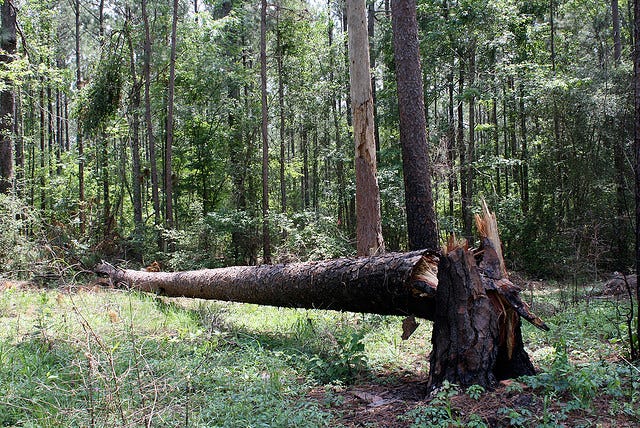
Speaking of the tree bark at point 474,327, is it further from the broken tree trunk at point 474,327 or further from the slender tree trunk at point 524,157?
the slender tree trunk at point 524,157

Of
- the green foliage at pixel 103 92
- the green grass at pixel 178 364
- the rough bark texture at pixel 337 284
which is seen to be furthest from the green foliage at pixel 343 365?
the green foliage at pixel 103 92

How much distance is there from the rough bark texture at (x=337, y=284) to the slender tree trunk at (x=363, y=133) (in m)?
2.77

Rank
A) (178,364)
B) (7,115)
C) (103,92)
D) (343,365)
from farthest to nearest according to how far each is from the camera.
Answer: (103,92), (7,115), (343,365), (178,364)

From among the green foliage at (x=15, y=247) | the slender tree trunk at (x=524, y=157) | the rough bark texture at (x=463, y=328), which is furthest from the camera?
the slender tree trunk at (x=524, y=157)

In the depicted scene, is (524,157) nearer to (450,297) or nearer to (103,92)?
(103,92)

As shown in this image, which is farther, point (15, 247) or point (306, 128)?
point (306, 128)

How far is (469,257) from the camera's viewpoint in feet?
12.9

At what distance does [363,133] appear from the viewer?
28.9 ft

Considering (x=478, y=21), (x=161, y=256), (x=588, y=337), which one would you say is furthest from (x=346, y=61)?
(x=588, y=337)

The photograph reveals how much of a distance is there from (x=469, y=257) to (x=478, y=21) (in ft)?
42.3

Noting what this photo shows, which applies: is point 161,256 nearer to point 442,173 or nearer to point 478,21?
point 442,173

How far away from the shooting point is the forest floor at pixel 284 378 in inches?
123

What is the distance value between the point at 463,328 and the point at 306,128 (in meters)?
18.3

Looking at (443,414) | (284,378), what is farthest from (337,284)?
(443,414)
